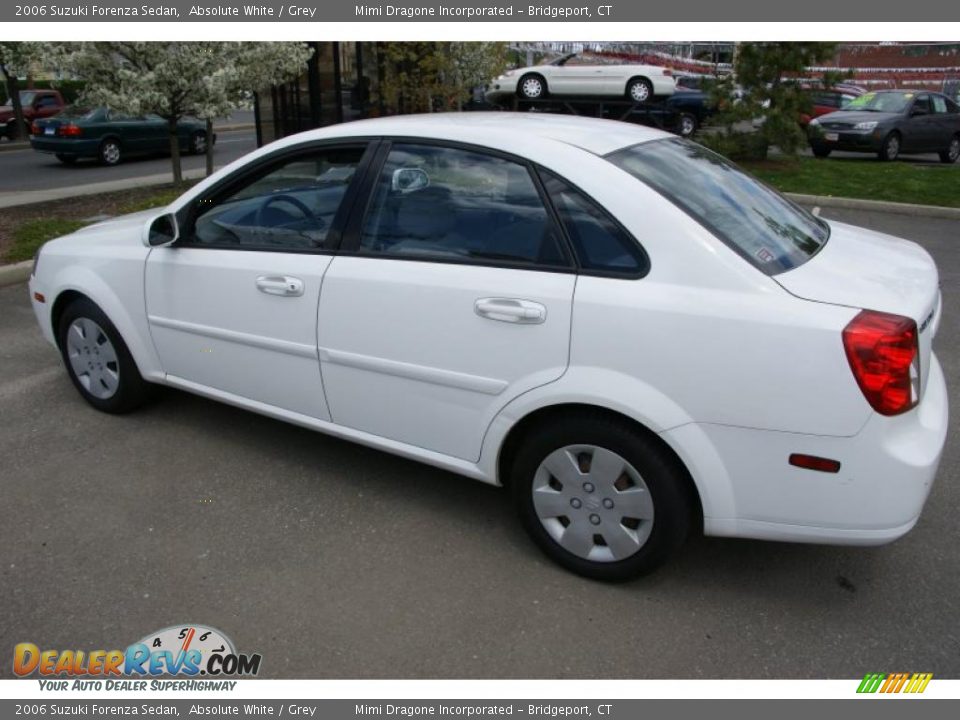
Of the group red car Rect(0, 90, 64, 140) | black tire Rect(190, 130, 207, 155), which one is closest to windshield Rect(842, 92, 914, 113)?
black tire Rect(190, 130, 207, 155)

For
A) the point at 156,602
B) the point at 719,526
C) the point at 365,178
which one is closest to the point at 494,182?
the point at 365,178

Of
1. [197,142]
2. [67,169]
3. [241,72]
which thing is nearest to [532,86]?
[197,142]

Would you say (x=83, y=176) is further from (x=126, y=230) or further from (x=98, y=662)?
(x=98, y=662)

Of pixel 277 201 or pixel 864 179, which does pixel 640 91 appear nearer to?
pixel 864 179

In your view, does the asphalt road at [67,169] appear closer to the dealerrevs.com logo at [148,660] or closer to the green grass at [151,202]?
A: the green grass at [151,202]

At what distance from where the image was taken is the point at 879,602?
3047 millimetres

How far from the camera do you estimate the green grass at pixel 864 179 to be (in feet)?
38.6

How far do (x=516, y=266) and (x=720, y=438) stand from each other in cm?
98

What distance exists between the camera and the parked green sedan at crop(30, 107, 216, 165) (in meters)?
17.6

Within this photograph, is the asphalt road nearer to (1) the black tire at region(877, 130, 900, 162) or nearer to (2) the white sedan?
(2) the white sedan

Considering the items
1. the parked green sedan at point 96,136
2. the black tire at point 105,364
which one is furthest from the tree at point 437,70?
the black tire at point 105,364

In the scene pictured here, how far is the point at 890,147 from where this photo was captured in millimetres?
16766

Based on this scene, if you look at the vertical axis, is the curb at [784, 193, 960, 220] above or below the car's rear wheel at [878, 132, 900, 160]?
below

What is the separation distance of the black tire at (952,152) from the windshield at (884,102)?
1439mm
